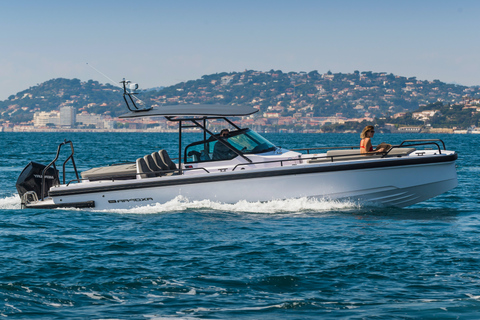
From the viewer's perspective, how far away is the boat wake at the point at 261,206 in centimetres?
1205

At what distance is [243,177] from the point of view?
1202 cm

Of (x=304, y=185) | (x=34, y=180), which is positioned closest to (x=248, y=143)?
(x=304, y=185)

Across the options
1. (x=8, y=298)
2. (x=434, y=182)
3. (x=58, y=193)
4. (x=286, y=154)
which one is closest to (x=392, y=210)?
(x=434, y=182)

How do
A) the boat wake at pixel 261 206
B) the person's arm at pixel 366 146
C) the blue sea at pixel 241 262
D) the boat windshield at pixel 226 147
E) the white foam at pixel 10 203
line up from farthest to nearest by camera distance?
the white foam at pixel 10 203
the boat windshield at pixel 226 147
the person's arm at pixel 366 146
the boat wake at pixel 261 206
the blue sea at pixel 241 262

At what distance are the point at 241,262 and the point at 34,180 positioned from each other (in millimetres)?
6386

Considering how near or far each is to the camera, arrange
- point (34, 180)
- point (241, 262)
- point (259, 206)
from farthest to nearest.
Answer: point (34, 180)
point (259, 206)
point (241, 262)

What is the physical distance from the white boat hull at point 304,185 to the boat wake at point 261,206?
0.09 meters

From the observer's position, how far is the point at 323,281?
298 inches

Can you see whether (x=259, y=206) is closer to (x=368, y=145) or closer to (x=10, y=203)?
(x=368, y=145)

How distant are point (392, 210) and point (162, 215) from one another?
15.2ft

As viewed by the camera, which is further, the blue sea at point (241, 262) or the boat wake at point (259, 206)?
the boat wake at point (259, 206)

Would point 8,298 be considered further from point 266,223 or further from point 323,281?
point 266,223

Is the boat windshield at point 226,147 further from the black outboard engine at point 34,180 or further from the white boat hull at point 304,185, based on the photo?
the black outboard engine at point 34,180

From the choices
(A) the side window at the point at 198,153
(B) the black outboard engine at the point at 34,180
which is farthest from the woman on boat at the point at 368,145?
(B) the black outboard engine at the point at 34,180
